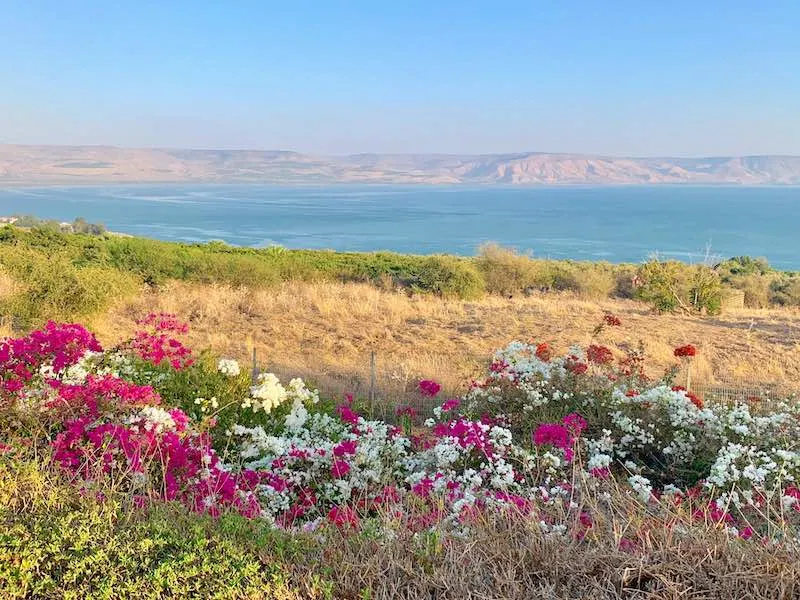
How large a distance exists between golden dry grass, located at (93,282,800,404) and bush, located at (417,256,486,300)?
252cm

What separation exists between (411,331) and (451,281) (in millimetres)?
7738

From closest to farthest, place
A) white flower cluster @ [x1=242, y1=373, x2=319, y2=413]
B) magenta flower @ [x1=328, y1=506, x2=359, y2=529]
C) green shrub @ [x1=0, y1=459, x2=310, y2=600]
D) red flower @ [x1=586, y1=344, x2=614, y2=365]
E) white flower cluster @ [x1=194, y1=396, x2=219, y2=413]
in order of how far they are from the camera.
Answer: green shrub @ [x1=0, y1=459, x2=310, y2=600], magenta flower @ [x1=328, y1=506, x2=359, y2=529], white flower cluster @ [x1=194, y1=396, x2=219, y2=413], white flower cluster @ [x1=242, y1=373, x2=319, y2=413], red flower @ [x1=586, y1=344, x2=614, y2=365]

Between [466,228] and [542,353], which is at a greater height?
[542,353]

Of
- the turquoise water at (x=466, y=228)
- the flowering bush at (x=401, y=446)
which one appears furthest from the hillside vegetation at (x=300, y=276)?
the turquoise water at (x=466, y=228)

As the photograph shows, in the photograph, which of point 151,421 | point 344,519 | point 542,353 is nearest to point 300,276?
point 542,353

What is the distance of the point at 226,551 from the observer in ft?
7.91

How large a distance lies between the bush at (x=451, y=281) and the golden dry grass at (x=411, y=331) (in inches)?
99.0

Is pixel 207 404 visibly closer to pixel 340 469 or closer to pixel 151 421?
pixel 151 421

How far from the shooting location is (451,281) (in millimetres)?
20688

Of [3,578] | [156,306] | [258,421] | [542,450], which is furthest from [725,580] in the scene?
[156,306]

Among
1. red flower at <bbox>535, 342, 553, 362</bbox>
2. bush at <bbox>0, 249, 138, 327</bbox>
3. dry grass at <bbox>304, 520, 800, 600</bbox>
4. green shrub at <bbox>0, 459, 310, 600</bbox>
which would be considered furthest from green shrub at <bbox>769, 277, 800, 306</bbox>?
green shrub at <bbox>0, 459, 310, 600</bbox>

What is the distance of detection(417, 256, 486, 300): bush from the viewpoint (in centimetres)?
2056

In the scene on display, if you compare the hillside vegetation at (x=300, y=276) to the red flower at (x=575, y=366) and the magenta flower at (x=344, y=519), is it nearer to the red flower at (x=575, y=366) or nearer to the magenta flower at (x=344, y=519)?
the red flower at (x=575, y=366)

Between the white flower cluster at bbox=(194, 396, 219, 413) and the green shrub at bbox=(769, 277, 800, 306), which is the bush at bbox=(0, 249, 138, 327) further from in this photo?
the green shrub at bbox=(769, 277, 800, 306)
